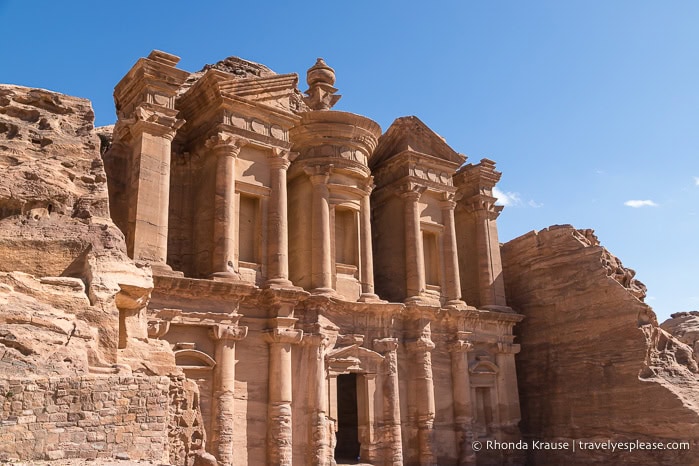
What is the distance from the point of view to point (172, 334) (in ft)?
49.3

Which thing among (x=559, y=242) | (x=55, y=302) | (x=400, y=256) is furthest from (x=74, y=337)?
(x=559, y=242)

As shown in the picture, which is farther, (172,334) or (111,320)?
(172,334)

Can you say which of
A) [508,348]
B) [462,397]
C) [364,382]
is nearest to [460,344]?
[462,397]

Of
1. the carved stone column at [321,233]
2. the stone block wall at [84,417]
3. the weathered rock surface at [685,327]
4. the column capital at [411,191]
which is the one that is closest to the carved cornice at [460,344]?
the column capital at [411,191]

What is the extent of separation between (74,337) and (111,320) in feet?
2.19

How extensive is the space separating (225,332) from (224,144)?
491 cm

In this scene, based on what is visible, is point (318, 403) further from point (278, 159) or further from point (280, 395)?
point (278, 159)

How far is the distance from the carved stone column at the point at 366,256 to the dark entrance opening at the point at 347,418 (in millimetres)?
3897

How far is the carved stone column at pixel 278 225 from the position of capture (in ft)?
55.9

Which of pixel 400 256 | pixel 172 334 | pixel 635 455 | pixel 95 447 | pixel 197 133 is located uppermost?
pixel 197 133

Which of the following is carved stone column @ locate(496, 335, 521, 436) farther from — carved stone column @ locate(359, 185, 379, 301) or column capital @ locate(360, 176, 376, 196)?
column capital @ locate(360, 176, 376, 196)

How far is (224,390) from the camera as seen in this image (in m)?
15.1

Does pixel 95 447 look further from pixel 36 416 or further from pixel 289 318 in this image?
pixel 289 318

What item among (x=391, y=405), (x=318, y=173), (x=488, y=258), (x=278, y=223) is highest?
(x=318, y=173)
